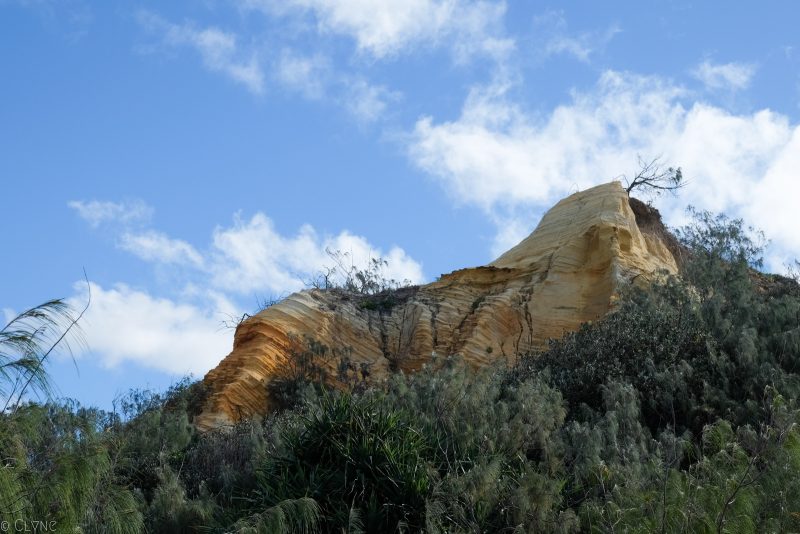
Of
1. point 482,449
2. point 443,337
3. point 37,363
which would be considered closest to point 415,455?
point 482,449

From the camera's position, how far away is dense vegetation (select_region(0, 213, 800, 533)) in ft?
33.9

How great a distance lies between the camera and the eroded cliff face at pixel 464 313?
866 inches

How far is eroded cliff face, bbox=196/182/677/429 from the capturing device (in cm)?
2198

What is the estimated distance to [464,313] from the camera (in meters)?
23.9

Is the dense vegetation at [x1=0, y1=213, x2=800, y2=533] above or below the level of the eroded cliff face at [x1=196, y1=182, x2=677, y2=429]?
below

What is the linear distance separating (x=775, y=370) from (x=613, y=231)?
899 centimetres

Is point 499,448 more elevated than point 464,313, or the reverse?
point 464,313

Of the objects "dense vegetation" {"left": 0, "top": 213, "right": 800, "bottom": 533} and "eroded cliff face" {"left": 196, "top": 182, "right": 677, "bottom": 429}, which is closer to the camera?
"dense vegetation" {"left": 0, "top": 213, "right": 800, "bottom": 533}

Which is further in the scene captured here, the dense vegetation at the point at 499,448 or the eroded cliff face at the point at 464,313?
the eroded cliff face at the point at 464,313

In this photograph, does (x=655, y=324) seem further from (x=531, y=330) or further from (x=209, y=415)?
(x=209, y=415)

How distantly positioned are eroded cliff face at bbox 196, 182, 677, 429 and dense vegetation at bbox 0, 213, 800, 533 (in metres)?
1.01

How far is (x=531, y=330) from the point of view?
76.2 feet

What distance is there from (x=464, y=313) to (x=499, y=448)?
33.2ft

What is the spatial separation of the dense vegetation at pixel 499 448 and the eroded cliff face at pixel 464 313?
1.01 metres
